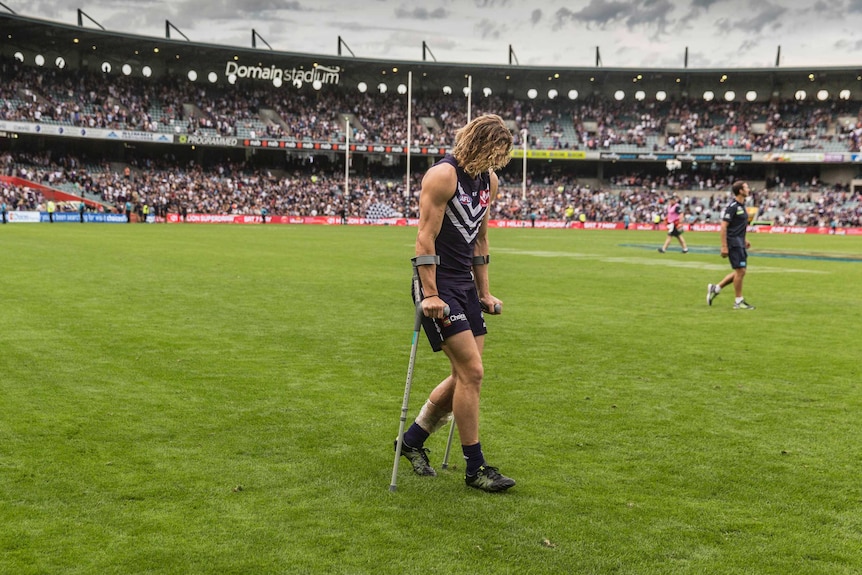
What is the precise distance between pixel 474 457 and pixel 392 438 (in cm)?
127

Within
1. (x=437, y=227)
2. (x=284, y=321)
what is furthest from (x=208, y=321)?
(x=437, y=227)

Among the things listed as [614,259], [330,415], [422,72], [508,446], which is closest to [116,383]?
[330,415]

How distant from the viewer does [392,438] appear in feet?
20.7

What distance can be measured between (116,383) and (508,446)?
401cm

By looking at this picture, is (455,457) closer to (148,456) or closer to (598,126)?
(148,456)

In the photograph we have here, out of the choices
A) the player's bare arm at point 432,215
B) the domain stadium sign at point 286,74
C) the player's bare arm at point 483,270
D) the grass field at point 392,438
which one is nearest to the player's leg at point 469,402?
the grass field at point 392,438

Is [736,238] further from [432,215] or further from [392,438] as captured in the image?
[432,215]

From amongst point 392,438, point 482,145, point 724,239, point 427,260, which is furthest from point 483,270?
point 724,239

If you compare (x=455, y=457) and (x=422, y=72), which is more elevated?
(x=422, y=72)

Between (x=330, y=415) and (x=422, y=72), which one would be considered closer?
(x=330, y=415)

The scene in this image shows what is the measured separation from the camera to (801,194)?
69188mm

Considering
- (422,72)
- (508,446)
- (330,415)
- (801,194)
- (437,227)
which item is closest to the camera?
(437,227)

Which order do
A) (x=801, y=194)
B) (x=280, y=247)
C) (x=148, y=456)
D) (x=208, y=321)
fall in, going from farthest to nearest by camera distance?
(x=801, y=194) → (x=280, y=247) → (x=208, y=321) → (x=148, y=456)

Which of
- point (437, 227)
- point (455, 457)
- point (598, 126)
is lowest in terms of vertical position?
point (455, 457)
